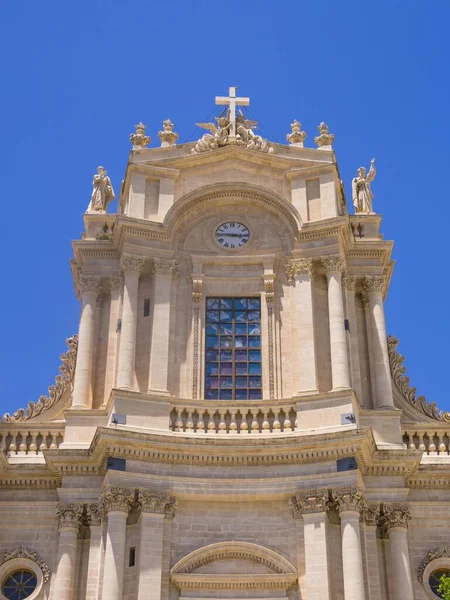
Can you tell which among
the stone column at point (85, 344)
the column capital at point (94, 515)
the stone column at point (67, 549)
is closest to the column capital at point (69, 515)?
the stone column at point (67, 549)

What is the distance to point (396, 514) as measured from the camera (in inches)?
1113

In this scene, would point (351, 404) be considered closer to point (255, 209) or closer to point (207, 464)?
point (207, 464)

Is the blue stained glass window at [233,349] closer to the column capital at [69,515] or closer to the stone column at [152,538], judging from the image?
the stone column at [152,538]

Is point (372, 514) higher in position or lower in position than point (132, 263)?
lower

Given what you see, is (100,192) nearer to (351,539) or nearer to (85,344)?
(85,344)

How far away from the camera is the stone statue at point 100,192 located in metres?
34.2

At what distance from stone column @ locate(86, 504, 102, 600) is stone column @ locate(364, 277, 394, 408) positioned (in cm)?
843

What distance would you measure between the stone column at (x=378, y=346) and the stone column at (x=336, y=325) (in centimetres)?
137

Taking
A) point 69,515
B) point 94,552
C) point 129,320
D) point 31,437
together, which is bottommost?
point 94,552

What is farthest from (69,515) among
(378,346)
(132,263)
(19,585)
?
(378,346)

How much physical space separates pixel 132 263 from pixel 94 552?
27.9 ft

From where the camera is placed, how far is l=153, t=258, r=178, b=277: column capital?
3172 centimetres

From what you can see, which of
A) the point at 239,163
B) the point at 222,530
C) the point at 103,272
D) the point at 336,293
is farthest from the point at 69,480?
the point at 239,163

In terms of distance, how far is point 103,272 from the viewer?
1280 inches
